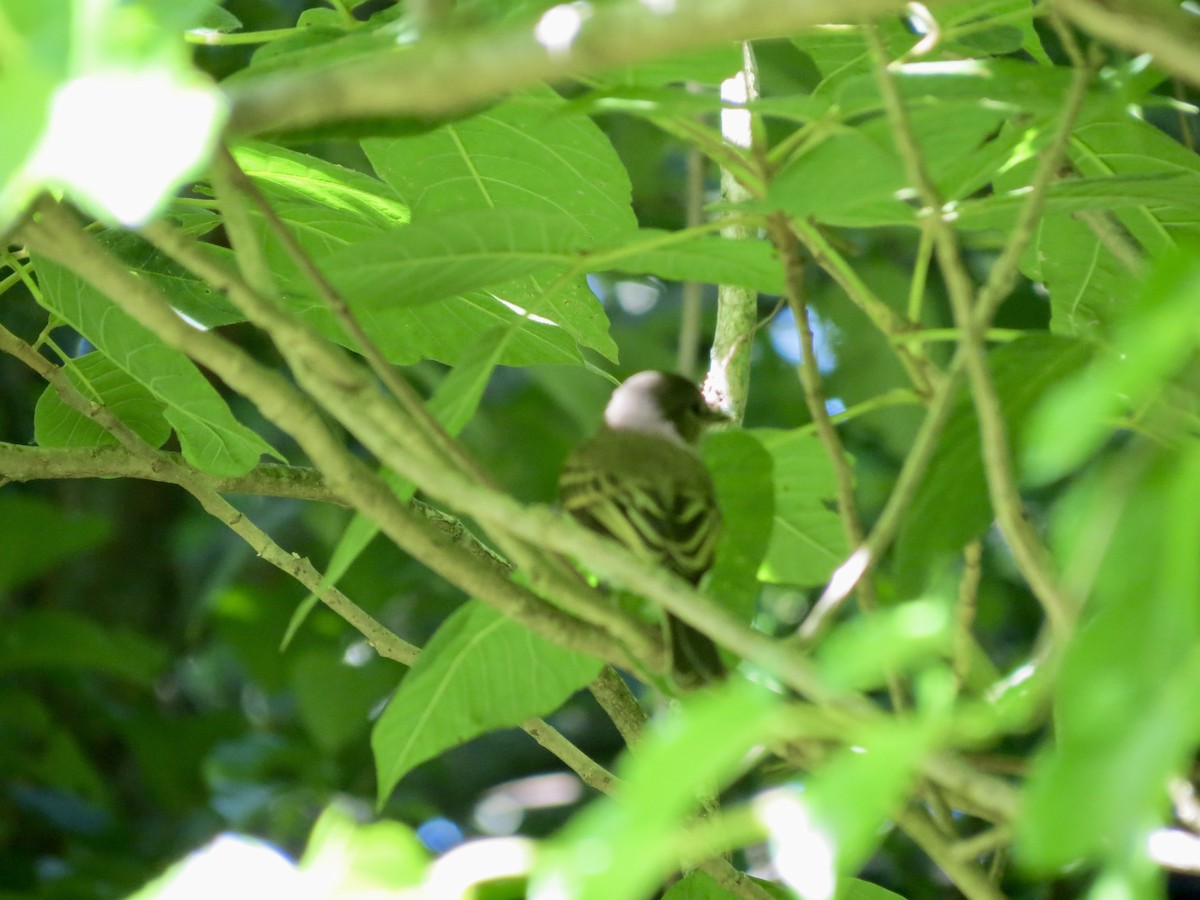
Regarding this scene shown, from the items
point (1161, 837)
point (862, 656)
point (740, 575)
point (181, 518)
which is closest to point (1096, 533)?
point (862, 656)

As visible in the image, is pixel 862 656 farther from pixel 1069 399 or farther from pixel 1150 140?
pixel 1150 140

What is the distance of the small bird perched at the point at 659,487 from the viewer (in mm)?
1643

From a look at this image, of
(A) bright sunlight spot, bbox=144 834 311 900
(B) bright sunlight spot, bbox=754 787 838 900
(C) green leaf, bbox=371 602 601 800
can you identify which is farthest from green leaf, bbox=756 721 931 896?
(C) green leaf, bbox=371 602 601 800

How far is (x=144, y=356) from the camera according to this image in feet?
5.52

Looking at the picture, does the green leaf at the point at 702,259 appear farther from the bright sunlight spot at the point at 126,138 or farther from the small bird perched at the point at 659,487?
the bright sunlight spot at the point at 126,138

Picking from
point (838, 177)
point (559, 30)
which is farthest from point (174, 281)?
point (559, 30)

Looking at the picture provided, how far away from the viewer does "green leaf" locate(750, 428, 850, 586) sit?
172cm

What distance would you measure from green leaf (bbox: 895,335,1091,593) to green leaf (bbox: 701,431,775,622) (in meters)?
0.21

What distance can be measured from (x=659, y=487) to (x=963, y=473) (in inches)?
24.3

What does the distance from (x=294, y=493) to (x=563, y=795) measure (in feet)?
11.9

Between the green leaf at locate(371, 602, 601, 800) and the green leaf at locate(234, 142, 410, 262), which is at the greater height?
the green leaf at locate(234, 142, 410, 262)

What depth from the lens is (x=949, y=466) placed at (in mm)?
1342

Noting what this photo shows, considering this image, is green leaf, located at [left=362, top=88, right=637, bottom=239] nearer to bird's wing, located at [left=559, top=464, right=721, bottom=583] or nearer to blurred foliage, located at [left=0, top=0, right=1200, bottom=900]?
blurred foliage, located at [left=0, top=0, right=1200, bottom=900]

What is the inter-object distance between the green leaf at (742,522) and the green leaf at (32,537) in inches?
125
